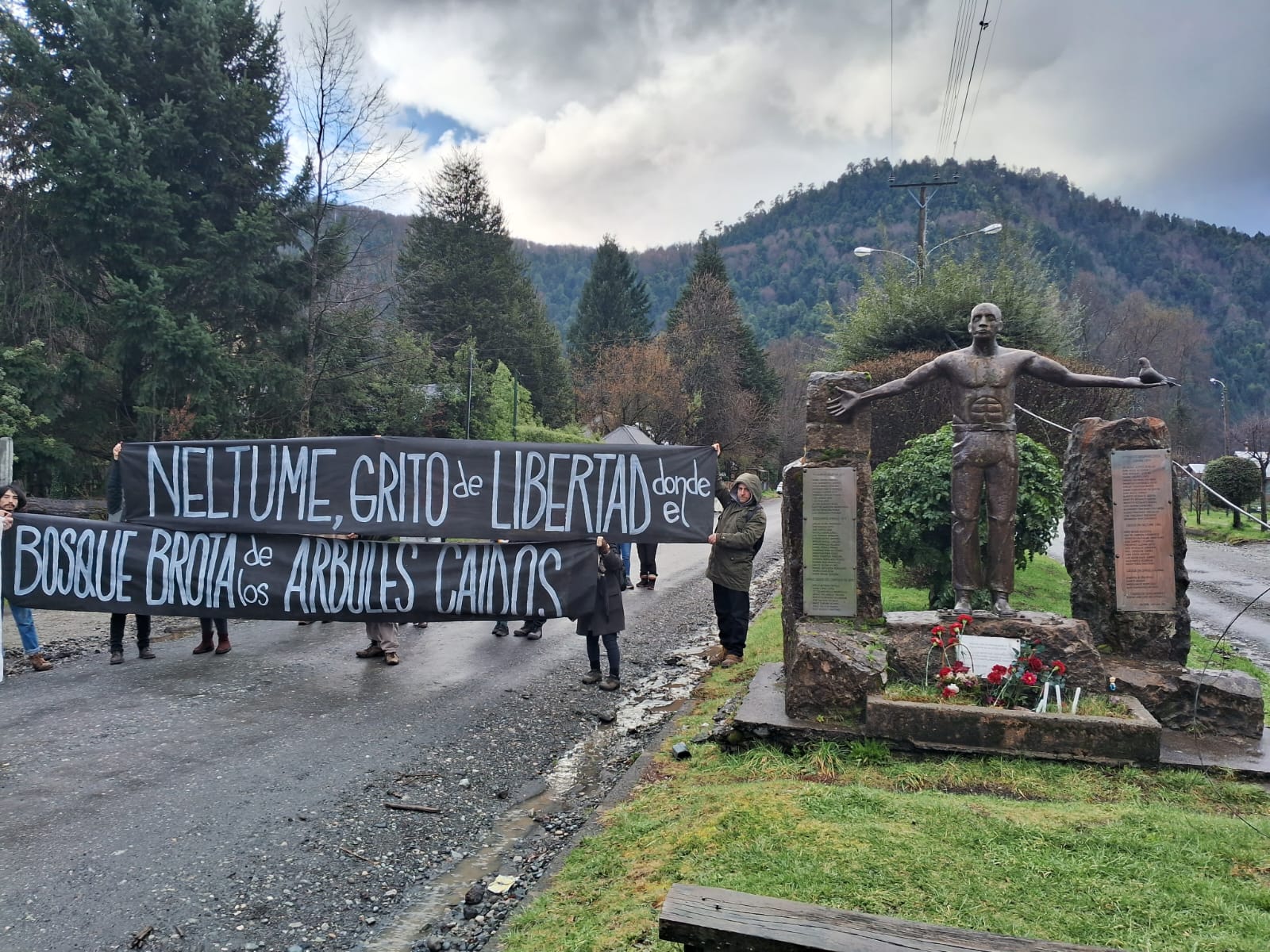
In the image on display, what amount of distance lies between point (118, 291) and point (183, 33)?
6.96 m

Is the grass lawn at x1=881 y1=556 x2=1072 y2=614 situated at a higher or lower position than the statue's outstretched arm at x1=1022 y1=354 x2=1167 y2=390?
lower

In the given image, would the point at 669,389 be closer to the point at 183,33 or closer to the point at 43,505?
the point at 183,33

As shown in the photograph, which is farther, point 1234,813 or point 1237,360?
point 1237,360

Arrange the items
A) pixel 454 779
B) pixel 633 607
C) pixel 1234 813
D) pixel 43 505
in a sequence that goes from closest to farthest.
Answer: pixel 1234 813 < pixel 454 779 < pixel 43 505 < pixel 633 607

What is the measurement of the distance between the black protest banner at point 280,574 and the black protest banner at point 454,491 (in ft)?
0.56

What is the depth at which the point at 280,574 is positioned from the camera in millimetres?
7398

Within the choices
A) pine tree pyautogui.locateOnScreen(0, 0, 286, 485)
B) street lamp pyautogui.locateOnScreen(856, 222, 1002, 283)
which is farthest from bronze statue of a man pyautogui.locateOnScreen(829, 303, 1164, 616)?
pine tree pyautogui.locateOnScreen(0, 0, 286, 485)

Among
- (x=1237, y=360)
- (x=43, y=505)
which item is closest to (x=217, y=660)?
(x=43, y=505)

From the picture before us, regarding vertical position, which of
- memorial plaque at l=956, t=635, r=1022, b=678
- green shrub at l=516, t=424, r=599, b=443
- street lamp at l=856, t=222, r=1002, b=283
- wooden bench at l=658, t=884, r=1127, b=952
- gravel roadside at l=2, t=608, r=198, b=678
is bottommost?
gravel roadside at l=2, t=608, r=198, b=678

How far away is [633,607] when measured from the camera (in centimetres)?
1217

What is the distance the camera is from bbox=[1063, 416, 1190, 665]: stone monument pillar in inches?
238

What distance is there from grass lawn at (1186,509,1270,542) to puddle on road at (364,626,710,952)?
24.6m

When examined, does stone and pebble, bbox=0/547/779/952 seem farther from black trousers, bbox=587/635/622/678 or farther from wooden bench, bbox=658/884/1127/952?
wooden bench, bbox=658/884/1127/952

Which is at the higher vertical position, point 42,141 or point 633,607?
point 42,141
